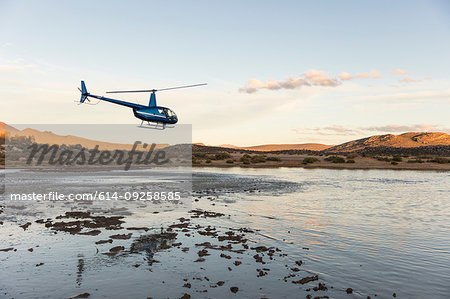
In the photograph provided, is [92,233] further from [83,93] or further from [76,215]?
[83,93]

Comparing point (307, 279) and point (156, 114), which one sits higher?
point (156, 114)

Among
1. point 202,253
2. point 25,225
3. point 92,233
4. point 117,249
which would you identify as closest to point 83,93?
point 25,225

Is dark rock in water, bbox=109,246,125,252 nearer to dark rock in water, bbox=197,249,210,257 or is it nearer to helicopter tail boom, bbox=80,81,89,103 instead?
dark rock in water, bbox=197,249,210,257

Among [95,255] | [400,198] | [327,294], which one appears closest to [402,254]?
[327,294]

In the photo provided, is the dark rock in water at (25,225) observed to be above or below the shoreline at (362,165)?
below

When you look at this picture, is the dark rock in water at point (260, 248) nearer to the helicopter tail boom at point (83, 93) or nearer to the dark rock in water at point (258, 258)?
the dark rock in water at point (258, 258)

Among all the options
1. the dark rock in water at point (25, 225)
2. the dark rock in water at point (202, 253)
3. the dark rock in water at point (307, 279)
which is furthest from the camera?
the dark rock in water at point (25, 225)

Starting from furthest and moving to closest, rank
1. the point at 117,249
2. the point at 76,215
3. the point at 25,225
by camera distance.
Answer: the point at 76,215 < the point at 25,225 < the point at 117,249

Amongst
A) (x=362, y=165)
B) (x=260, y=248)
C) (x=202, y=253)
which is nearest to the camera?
(x=202, y=253)

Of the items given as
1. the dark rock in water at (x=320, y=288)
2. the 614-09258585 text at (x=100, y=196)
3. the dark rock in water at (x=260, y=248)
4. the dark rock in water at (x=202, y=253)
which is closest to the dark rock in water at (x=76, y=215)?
the 614-09258585 text at (x=100, y=196)
